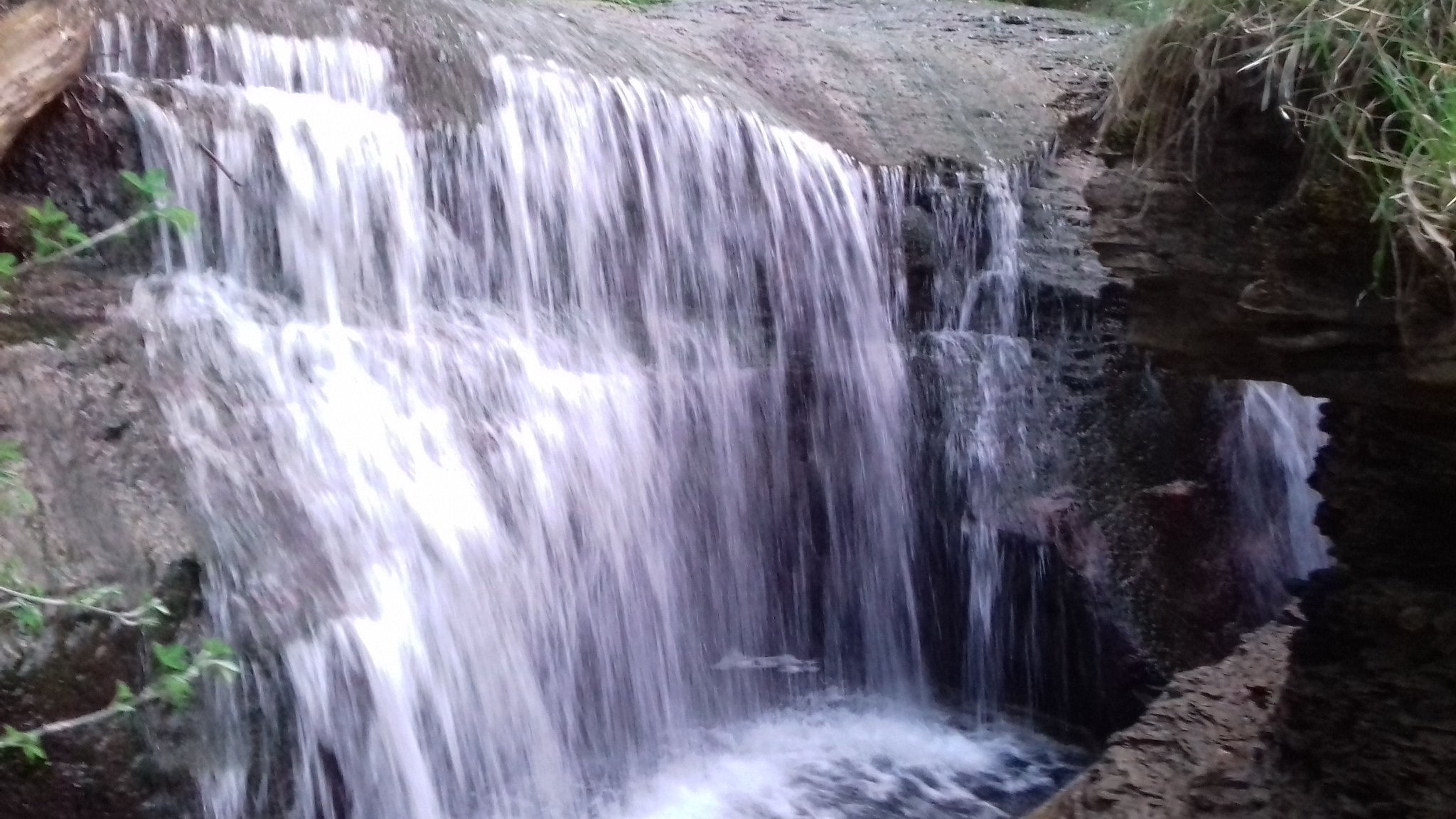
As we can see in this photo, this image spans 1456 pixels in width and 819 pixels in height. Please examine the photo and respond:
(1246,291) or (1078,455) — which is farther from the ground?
(1246,291)

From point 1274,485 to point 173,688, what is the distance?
15.8 ft

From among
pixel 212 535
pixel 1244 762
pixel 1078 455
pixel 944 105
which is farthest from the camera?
pixel 944 105

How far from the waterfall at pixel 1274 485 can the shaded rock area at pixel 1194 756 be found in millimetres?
1522

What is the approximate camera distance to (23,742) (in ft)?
6.69

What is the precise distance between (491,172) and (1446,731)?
3349 millimetres

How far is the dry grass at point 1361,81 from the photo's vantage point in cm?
202

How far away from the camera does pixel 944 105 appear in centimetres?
607

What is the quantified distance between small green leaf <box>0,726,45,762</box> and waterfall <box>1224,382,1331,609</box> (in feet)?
15.2

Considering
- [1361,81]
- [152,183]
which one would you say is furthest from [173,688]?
[1361,81]

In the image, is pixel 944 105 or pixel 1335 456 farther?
pixel 944 105

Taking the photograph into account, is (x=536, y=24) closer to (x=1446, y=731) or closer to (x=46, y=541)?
(x=46, y=541)

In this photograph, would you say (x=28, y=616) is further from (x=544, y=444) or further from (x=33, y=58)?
(x=544, y=444)

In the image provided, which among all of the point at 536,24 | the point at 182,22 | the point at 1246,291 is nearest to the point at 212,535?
the point at 182,22

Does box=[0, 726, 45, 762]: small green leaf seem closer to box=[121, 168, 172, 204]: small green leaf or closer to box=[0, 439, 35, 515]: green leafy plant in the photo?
box=[0, 439, 35, 515]: green leafy plant
